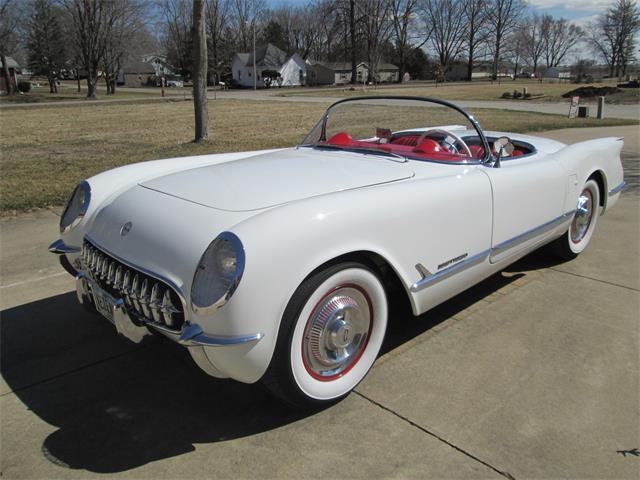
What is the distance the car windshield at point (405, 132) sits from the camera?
3125 mm

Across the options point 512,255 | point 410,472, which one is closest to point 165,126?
point 512,255

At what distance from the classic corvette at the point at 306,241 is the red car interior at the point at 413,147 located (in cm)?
1

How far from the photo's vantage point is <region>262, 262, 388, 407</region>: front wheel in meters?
2.07

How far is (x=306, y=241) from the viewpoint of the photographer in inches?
80.1

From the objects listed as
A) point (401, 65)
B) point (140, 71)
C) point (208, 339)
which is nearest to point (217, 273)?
point (208, 339)

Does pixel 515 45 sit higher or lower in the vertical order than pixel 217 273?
higher

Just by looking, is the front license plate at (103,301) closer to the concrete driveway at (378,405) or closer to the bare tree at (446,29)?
the concrete driveway at (378,405)

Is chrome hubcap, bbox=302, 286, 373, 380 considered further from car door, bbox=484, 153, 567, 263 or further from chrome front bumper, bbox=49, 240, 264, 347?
car door, bbox=484, 153, 567, 263

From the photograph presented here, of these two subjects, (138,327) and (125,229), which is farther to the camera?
(125,229)

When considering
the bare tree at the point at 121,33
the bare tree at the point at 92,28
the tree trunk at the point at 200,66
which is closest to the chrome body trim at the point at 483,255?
the tree trunk at the point at 200,66

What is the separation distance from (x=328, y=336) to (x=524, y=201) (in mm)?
1624

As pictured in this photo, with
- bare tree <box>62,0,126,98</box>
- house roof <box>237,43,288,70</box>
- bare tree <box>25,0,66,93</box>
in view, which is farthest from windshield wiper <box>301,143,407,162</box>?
house roof <box>237,43,288,70</box>

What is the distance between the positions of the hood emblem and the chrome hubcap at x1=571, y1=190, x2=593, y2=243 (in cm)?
324

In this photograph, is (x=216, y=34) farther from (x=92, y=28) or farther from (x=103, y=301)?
(x=103, y=301)
